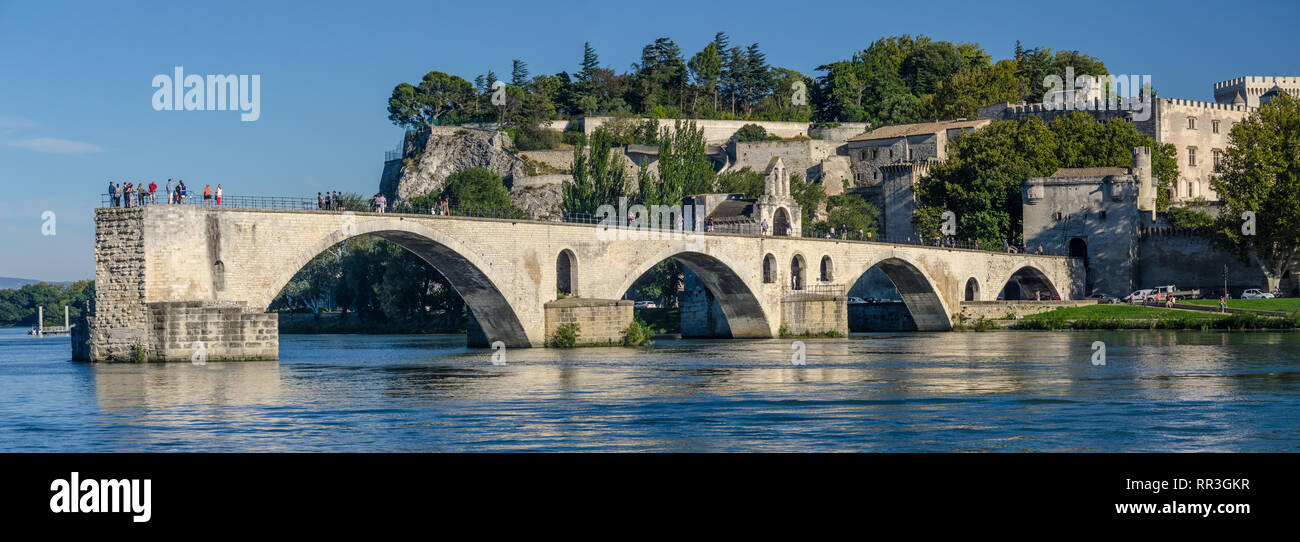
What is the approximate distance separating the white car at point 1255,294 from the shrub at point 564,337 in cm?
4120

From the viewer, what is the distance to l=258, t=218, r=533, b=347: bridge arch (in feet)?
132

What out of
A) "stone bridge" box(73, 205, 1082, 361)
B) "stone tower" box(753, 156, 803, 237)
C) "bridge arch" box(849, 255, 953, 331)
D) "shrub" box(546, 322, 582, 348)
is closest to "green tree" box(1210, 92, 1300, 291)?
"stone bridge" box(73, 205, 1082, 361)

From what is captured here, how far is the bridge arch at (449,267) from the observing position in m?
40.3

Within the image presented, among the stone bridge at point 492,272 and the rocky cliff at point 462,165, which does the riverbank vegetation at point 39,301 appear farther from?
the stone bridge at point 492,272

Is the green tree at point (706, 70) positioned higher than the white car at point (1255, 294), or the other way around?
the green tree at point (706, 70)

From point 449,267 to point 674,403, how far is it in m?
23.1

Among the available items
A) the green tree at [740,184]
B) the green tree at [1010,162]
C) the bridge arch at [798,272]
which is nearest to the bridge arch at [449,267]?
the bridge arch at [798,272]

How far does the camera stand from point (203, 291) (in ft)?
127

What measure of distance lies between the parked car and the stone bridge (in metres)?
5.81

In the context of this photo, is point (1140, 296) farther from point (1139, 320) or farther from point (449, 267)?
point (449, 267)

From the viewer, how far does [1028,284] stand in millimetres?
83000
